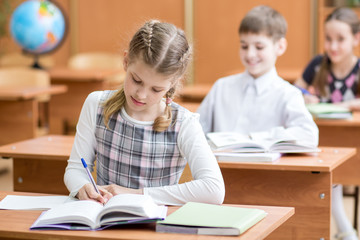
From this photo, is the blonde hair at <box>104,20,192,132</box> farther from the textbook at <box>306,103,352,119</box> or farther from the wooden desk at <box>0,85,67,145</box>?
the wooden desk at <box>0,85,67,145</box>

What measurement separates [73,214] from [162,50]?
1.78ft

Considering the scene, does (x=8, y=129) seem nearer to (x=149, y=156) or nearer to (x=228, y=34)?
(x=149, y=156)

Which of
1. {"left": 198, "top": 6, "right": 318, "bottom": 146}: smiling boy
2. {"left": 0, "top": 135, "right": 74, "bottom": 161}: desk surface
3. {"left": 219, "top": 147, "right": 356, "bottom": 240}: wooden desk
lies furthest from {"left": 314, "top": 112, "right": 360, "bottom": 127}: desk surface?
{"left": 0, "top": 135, "right": 74, "bottom": 161}: desk surface

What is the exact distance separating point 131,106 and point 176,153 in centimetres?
19

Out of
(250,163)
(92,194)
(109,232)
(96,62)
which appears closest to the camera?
(109,232)

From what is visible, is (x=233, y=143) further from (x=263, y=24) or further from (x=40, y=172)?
(x=40, y=172)

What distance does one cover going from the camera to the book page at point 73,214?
1483 mm

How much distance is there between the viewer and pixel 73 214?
1484 millimetres

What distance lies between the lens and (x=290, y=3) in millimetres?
6801

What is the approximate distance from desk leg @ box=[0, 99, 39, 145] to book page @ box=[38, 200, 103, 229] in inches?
113

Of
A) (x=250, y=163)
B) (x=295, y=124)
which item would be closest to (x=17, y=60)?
(x=295, y=124)

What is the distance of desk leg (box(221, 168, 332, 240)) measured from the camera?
2.30 meters

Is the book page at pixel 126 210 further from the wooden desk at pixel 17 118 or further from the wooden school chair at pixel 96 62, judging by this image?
the wooden school chair at pixel 96 62

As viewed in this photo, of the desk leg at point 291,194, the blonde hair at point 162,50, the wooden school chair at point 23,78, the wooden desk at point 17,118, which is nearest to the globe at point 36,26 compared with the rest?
the wooden school chair at point 23,78
